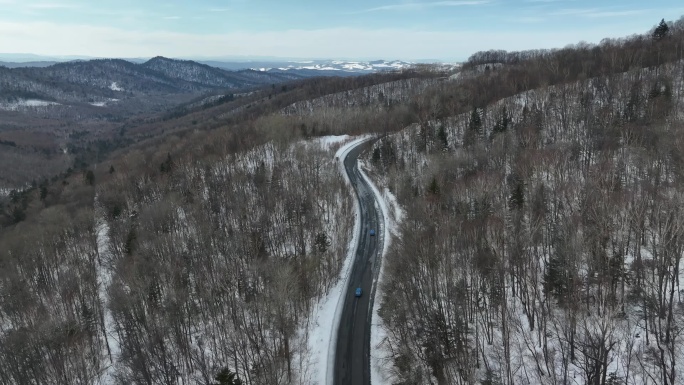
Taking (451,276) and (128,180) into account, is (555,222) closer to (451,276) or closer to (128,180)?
(451,276)

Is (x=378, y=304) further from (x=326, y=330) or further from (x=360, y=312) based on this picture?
(x=326, y=330)

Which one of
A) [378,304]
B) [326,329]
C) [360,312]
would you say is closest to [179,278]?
[326,329]

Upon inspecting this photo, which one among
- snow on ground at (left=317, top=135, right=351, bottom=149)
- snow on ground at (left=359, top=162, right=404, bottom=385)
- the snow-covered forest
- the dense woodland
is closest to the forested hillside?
the dense woodland

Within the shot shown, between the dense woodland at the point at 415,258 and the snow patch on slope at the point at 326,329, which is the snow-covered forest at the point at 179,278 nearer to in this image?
the dense woodland at the point at 415,258

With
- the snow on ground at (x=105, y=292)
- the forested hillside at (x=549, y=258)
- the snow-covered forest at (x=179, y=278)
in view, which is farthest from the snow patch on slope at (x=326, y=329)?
the snow on ground at (x=105, y=292)

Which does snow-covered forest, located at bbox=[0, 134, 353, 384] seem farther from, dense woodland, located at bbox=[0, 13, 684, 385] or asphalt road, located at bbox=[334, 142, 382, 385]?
asphalt road, located at bbox=[334, 142, 382, 385]

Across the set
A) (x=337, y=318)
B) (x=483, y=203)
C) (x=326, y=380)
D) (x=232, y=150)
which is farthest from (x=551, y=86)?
(x=326, y=380)
